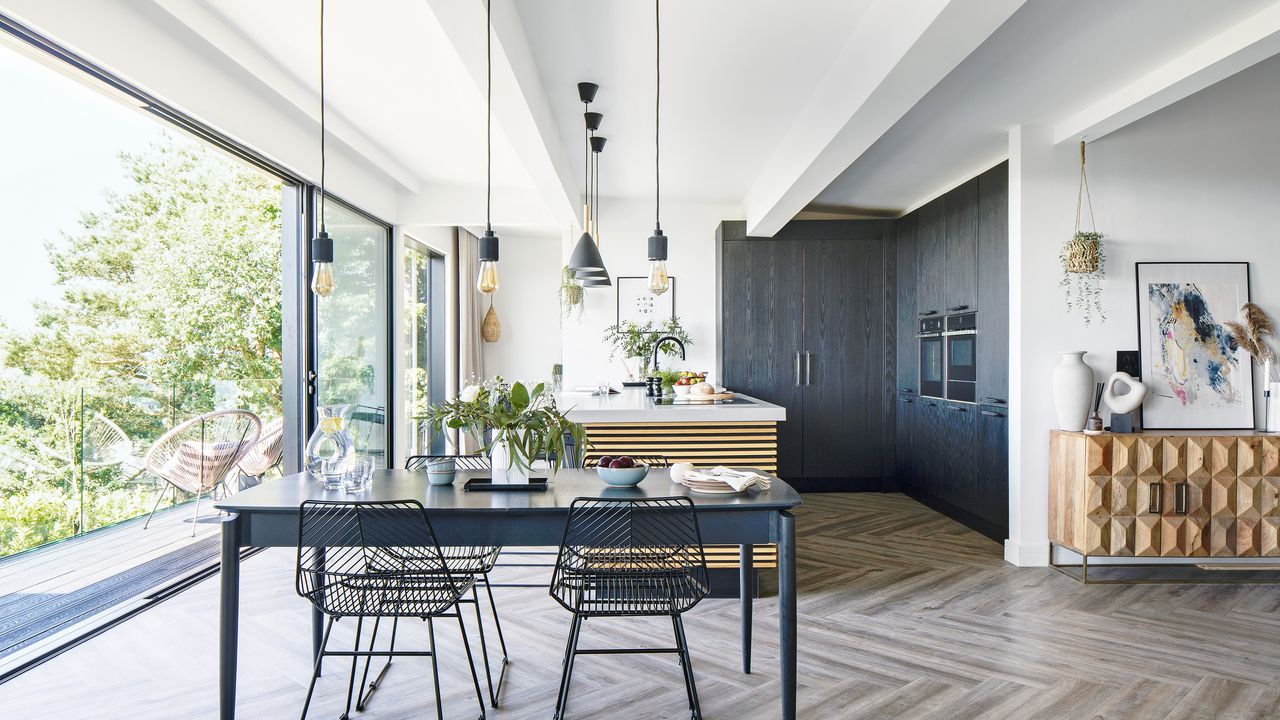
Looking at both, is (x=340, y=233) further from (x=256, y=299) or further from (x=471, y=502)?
(x=471, y=502)

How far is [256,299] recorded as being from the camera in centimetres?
698

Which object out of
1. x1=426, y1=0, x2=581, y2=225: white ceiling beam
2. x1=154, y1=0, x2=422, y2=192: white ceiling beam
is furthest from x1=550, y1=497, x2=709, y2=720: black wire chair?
x1=154, y1=0, x2=422, y2=192: white ceiling beam

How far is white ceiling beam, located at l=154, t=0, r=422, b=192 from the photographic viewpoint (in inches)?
115

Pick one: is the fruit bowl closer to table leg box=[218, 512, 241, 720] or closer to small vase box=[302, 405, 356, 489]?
small vase box=[302, 405, 356, 489]

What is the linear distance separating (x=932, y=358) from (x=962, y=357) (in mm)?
551

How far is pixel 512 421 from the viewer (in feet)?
8.14

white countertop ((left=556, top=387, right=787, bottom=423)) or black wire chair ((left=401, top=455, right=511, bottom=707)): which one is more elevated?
white countertop ((left=556, top=387, right=787, bottom=423))

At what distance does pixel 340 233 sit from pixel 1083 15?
4576mm

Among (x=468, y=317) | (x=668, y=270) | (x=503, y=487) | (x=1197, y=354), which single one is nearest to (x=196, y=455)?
(x=503, y=487)

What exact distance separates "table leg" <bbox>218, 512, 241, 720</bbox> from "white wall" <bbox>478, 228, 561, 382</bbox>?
6718mm

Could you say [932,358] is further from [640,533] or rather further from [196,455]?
[196,455]

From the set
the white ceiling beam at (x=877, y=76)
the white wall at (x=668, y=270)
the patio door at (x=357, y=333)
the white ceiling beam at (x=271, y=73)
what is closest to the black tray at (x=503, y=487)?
the white ceiling beam at (x=877, y=76)

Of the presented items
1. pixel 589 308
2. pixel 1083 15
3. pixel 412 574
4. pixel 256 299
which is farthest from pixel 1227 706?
pixel 256 299

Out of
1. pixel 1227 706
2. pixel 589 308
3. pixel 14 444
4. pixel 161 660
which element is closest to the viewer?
pixel 1227 706
